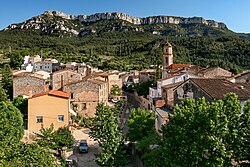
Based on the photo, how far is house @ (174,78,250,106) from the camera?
2280 cm

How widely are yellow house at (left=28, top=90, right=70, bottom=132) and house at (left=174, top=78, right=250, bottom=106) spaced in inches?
555

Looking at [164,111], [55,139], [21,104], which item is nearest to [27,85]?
[21,104]

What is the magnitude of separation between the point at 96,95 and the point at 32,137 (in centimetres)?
1271

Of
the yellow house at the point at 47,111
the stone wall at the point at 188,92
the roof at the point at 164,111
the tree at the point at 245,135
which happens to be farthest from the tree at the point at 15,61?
the tree at the point at 245,135

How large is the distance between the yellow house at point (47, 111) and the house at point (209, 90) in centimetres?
1411

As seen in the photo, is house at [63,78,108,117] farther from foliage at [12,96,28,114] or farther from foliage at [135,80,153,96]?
foliage at [135,80,153,96]

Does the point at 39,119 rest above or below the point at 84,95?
below

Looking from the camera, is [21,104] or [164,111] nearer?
[164,111]

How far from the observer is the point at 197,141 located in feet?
48.8

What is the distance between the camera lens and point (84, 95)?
40.4 metres

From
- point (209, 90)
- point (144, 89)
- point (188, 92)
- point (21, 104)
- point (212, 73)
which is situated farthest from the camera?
point (144, 89)

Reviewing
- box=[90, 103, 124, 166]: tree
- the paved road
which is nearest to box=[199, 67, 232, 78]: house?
the paved road

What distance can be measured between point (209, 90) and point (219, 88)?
1.14m

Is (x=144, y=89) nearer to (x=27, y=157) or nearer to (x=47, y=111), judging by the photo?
(x=47, y=111)
